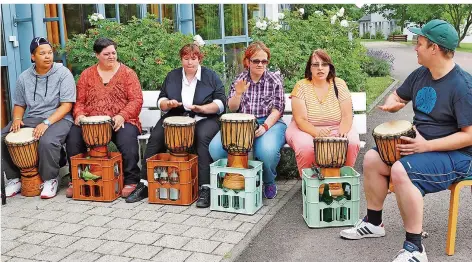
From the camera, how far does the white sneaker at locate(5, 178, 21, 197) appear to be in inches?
242

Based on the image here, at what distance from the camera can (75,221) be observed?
534cm

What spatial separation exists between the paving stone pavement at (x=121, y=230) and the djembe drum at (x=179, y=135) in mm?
506

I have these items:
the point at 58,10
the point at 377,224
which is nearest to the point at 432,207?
the point at 377,224

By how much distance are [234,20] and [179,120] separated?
8260mm

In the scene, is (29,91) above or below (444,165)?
above

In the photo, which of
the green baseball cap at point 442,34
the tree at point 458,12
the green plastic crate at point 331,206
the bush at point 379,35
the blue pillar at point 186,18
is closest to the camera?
the green baseball cap at point 442,34

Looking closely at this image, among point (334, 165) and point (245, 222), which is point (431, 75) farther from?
point (245, 222)

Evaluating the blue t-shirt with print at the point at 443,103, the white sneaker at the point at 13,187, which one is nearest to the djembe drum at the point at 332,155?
the blue t-shirt with print at the point at 443,103

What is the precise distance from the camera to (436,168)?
427 centimetres

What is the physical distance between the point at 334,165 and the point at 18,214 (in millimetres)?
2814

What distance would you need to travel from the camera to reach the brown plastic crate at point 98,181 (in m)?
5.88

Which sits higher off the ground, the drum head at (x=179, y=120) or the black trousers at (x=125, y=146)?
the drum head at (x=179, y=120)

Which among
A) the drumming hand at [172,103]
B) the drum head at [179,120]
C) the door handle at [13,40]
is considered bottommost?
the drum head at [179,120]

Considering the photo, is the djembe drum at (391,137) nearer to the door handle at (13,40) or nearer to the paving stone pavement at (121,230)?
the paving stone pavement at (121,230)
